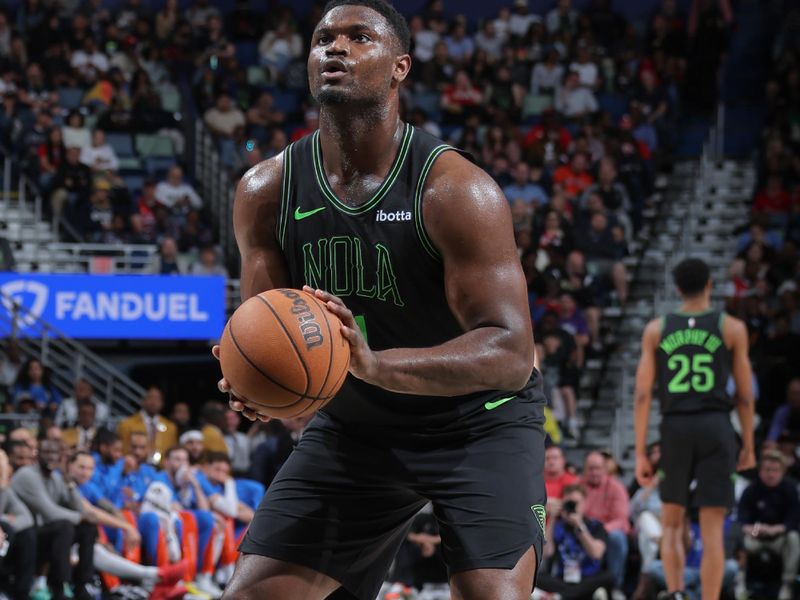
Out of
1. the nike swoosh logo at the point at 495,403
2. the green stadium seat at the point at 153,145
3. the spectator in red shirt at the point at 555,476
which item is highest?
the green stadium seat at the point at 153,145

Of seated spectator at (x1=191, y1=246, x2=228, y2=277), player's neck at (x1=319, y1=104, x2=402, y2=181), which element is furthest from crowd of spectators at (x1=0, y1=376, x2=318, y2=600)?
player's neck at (x1=319, y1=104, x2=402, y2=181)

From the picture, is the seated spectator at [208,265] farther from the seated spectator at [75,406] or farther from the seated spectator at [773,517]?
the seated spectator at [773,517]

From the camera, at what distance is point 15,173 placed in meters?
16.2

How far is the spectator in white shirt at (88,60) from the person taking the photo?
17.8m

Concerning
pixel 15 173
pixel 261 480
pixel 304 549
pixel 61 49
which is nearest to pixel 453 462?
pixel 304 549

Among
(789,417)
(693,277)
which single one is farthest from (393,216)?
(789,417)

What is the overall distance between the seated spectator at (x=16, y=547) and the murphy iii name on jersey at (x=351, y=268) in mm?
5854

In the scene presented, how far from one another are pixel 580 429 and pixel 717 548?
6.42 metres

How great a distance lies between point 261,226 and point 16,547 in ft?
19.5

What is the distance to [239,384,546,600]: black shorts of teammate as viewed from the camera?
12.9 feet

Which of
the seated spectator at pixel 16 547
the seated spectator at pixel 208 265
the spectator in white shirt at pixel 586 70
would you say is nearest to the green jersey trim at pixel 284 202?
the seated spectator at pixel 16 547

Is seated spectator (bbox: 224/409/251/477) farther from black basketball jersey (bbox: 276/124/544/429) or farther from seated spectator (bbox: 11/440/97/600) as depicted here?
black basketball jersey (bbox: 276/124/544/429)

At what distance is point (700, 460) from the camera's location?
7957 mm

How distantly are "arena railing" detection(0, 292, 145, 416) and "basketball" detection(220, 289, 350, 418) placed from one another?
389 inches
